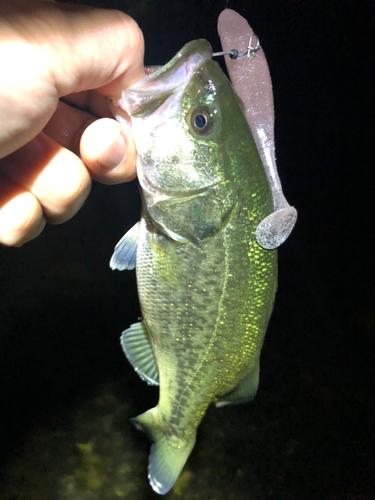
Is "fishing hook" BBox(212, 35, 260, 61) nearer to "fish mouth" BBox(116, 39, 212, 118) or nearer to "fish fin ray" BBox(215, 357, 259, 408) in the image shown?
"fish mouth" BBox(116, 39, 212, 118)

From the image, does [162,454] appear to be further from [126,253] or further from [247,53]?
[247,53]

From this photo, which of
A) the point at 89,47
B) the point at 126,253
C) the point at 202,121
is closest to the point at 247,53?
the point at 202,121

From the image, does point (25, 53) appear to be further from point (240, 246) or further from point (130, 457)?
point (130, 457)

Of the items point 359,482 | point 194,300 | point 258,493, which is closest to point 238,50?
point 194,300

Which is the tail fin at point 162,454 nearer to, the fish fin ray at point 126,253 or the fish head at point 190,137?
the fish fin ray at point 126,253

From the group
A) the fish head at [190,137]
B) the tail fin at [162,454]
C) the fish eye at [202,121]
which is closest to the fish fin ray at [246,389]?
the tail fin at [162,454]
